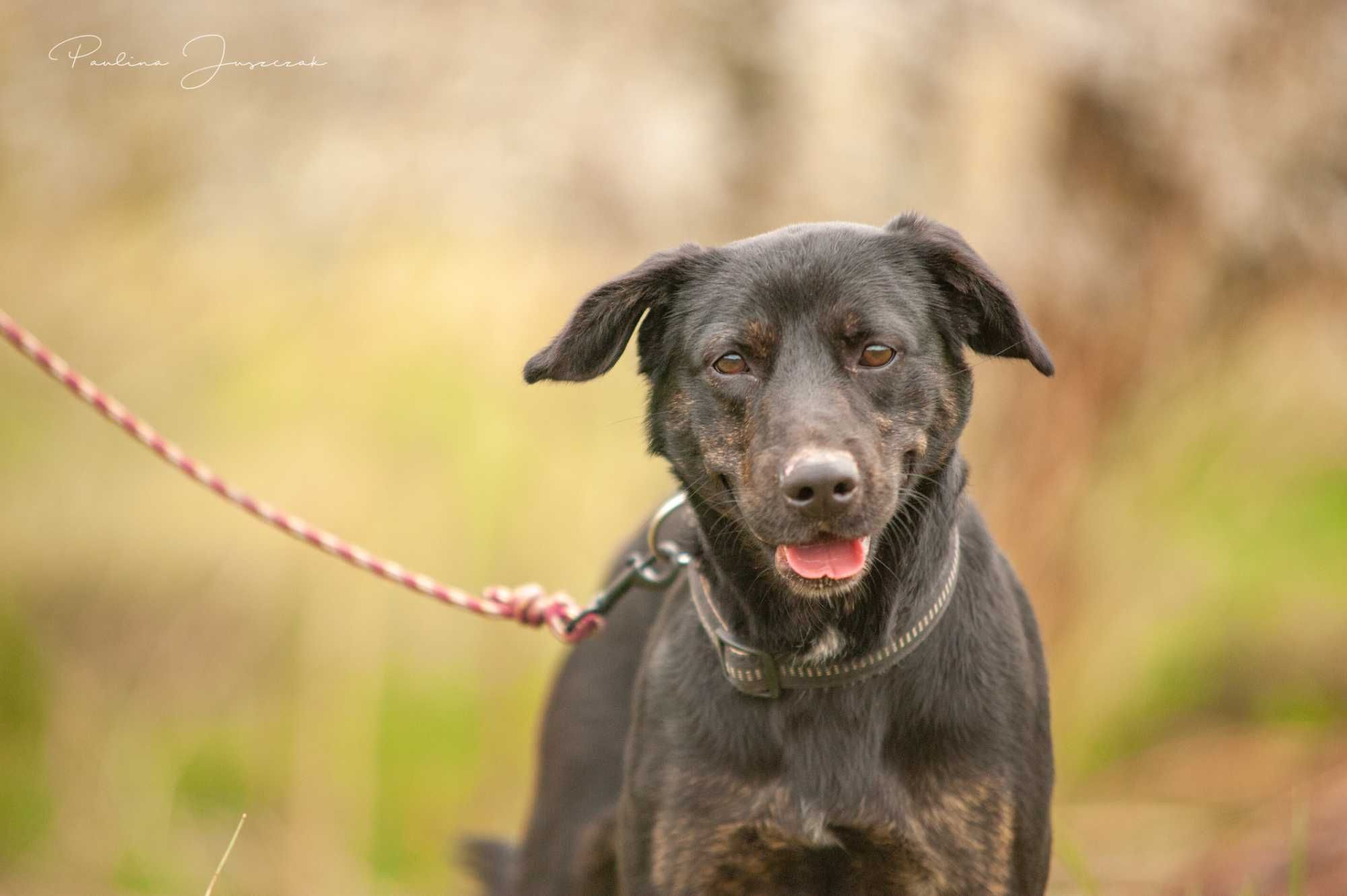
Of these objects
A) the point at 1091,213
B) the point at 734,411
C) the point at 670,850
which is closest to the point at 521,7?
the point at 1091,213

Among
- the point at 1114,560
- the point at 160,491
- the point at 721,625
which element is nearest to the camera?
the point at 721,625

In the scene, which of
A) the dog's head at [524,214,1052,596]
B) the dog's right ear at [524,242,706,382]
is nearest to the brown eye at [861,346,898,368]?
the dog's head at [524,214,1052,596]

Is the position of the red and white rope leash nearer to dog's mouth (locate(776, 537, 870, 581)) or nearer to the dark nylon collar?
the dark nylon collar

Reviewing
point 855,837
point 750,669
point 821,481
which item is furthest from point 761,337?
point 855,837

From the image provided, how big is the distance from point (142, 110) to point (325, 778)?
3.72 m

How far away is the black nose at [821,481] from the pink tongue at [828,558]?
0.49 feet

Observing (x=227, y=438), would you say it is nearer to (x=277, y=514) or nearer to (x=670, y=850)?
(x=277, y=514)

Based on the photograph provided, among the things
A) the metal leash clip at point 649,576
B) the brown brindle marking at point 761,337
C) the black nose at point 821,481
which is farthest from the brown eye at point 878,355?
the metal leash clip at point 649,576

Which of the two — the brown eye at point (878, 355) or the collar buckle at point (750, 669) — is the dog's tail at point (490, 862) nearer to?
the collar buckle at point (750, 669)

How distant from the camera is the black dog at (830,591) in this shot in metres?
2.88

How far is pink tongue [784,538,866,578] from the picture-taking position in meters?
2.87

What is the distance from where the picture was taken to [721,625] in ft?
10.2

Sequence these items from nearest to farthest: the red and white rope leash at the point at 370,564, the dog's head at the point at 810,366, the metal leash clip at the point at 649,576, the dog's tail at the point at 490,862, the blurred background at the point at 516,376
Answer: the dog's head at the point at 810,366 → the metal leash clip at the point at 649,576 → the red and white rope leash at the point at 370,564 → the dog's tail at the point at 490,862 → the blurred background at the point at 516,376

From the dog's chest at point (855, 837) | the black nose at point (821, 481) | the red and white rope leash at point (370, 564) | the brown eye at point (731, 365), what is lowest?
the dog's chest at point (855, 837)
